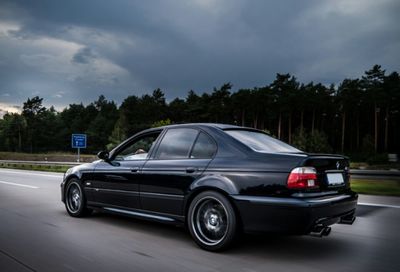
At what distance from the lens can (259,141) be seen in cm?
502

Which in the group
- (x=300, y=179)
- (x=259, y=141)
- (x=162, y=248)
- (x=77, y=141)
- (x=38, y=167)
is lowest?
(x=38, y=167)

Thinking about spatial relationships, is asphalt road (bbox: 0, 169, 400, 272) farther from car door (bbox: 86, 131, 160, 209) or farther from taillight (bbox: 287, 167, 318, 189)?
taillight (bbox: 287, 167, 318, 189)

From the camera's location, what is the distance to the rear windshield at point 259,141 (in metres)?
4.72

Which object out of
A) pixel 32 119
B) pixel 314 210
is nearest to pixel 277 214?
pixel 314 210

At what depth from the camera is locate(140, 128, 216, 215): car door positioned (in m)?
4.81

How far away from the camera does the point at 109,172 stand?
5902mm

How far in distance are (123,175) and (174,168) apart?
1.03 meters

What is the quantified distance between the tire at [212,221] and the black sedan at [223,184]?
11 millimetres

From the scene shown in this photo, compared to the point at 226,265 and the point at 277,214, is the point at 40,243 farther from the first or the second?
the point at 277,214

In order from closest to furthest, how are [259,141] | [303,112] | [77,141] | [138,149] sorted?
[259,141] → [138,149] → [77,141] → [303,112]

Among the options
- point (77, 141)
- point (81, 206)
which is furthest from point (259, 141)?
point (77, 141)

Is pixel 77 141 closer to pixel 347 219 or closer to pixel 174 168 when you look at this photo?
pixel 174 168

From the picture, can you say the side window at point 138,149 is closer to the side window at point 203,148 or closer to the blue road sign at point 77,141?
the side window at point 203,148

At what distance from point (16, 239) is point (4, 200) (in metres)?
4.28
